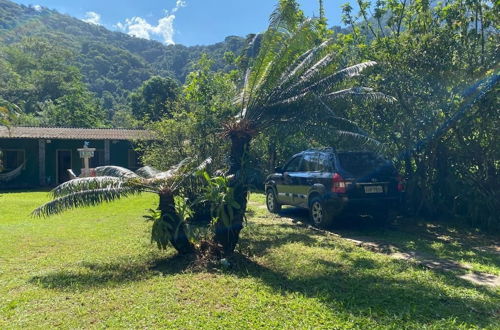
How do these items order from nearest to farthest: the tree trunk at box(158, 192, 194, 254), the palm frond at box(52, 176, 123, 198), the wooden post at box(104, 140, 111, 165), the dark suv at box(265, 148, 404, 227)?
the palm frond at box(52, 176, 123, 198) < the tree trunk at box(158, 192, 194, 254) < the dark suv at box(265, 148, 404, 227) < the wooden post at box(104, 140, 111, 165)

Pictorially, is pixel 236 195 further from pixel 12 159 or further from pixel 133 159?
pixel 12 159

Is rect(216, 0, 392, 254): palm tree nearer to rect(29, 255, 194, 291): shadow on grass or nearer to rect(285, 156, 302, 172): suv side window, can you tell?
rect(29, 255, 194, 291): shadow on grass

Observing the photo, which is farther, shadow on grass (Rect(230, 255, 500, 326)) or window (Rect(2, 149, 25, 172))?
window (Rect(2, 149, 25, 172))

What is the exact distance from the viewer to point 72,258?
6.46 metres

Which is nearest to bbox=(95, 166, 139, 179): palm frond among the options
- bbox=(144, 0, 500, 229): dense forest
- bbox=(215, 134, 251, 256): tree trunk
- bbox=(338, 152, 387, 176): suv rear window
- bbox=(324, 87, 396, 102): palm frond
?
bbox=(215, 134, 251, 256): tree trunk

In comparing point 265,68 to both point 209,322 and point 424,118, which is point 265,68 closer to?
point 424,118

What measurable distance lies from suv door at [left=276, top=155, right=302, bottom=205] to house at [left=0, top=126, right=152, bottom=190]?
1040 cm

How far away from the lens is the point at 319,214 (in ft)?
28.4

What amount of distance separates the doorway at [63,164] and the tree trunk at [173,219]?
17.6 metres

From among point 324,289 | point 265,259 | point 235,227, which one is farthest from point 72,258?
point 324,289

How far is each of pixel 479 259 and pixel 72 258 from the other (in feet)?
21.3

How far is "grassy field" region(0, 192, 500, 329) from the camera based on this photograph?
398 cm

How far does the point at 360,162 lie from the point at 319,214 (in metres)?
1.43

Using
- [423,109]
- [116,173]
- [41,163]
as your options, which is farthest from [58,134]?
[423,109]
